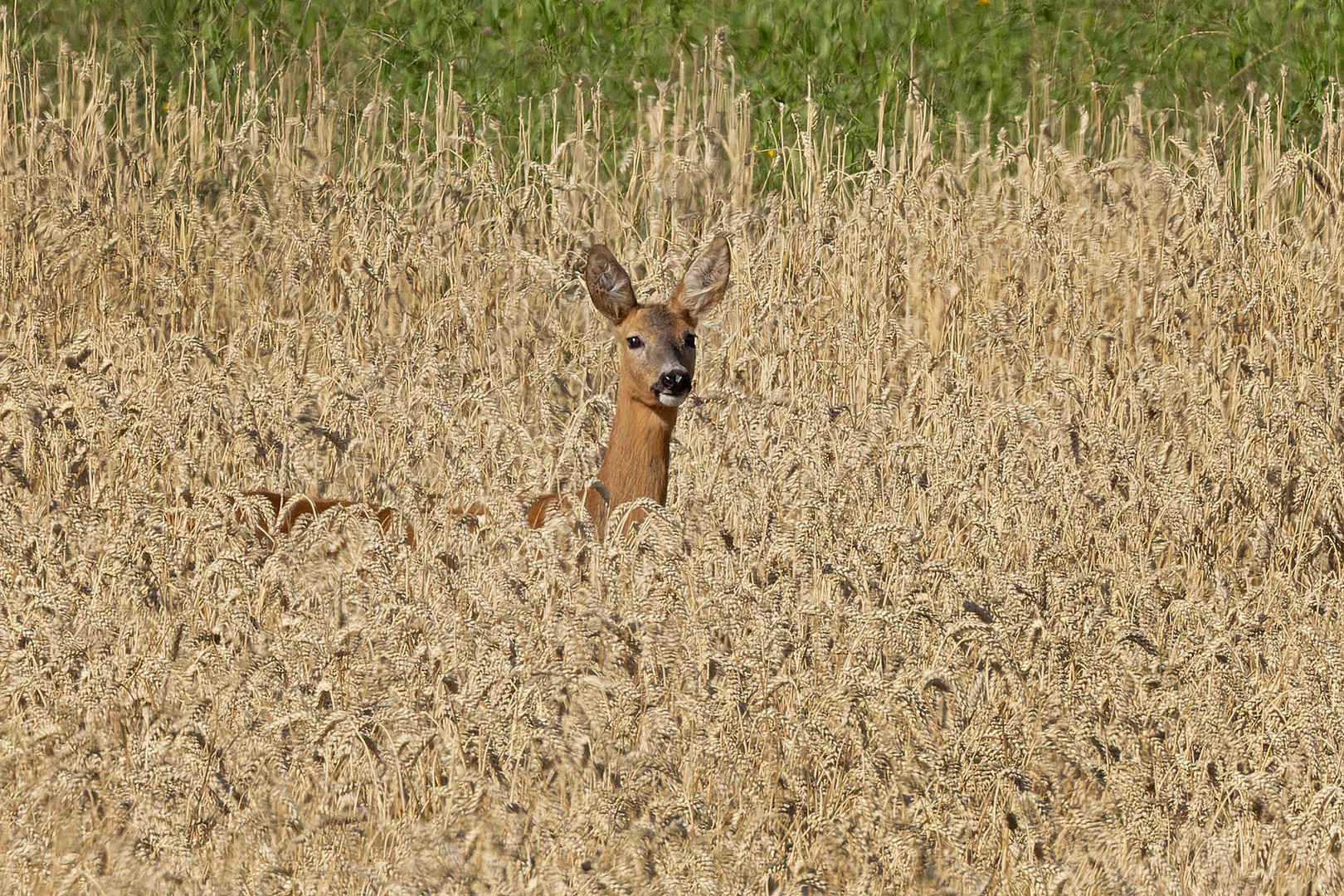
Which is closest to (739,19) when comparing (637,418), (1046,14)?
(1046,14)

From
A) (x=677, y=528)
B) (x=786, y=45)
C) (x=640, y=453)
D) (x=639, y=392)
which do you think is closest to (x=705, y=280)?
(x=639, y=392)

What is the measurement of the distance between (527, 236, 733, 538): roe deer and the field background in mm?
154

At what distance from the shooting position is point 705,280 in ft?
20.7

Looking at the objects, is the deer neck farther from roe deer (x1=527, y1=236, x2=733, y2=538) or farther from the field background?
the field background

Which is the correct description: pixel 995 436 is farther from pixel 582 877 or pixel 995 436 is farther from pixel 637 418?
pixel 582 877

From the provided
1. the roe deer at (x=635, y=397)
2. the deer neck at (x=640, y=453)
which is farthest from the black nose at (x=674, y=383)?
the deer neck at (x=640, y=453)

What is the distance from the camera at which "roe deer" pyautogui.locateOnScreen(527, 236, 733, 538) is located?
5.86 meters

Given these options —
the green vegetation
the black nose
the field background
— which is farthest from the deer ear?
the green vegetation

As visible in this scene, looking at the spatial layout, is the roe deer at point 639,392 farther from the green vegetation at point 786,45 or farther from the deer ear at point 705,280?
the green vegetation at point 786,45

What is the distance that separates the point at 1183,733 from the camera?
414 cm

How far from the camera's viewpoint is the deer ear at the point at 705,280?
20.6ft

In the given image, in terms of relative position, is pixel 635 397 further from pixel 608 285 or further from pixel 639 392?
pixel 608 285

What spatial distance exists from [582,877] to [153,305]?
493 cm

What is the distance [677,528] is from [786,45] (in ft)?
26.1
